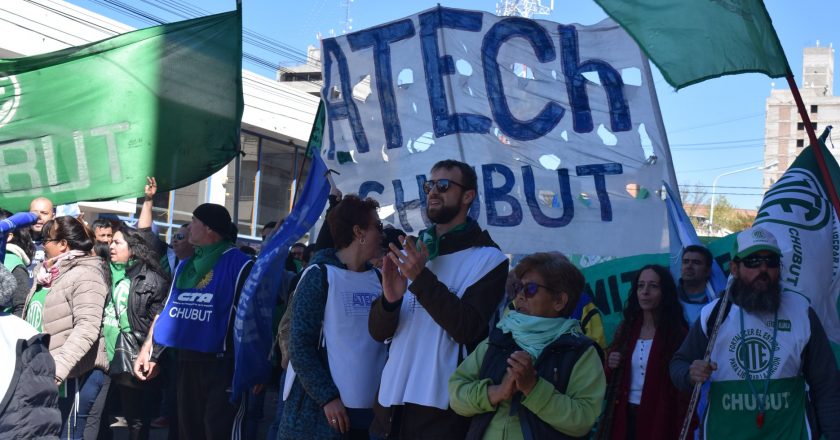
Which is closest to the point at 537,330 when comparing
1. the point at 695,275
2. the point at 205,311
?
the point at 695,275

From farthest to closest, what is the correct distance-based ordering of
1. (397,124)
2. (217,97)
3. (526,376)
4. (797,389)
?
1. (397,124)
2. (217,97)
3. (797,389)
4. (526,376)

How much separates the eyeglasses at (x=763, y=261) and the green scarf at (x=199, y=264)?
3.36 metres

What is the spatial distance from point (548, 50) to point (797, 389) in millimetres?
3233

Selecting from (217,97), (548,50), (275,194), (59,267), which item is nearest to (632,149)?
(548,50)

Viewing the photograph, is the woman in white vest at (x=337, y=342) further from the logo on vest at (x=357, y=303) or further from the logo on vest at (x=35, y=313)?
the logo on vest at (x=35, y=313)

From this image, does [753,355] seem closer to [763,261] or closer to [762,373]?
[762,373]

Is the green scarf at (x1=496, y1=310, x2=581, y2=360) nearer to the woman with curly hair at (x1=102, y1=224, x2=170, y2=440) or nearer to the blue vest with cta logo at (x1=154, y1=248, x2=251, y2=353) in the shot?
the blue vest with cta logo at (x1=154, y1=248, x2=251, y2=353)

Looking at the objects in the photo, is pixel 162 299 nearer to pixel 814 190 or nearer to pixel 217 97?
pixel 217 97

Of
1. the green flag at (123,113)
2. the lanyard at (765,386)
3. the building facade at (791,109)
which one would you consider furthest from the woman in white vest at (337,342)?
the building facade at (791,109)

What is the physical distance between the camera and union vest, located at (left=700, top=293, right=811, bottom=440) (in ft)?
14.3

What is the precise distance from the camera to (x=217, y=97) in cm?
689

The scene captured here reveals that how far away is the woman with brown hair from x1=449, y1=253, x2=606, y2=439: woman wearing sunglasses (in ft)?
11.3

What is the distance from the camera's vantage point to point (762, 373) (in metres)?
4.39

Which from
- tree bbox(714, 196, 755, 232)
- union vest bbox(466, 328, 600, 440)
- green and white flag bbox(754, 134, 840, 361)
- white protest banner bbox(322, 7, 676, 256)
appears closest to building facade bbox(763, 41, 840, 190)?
tree bbox(714, 196, 755, 232)
